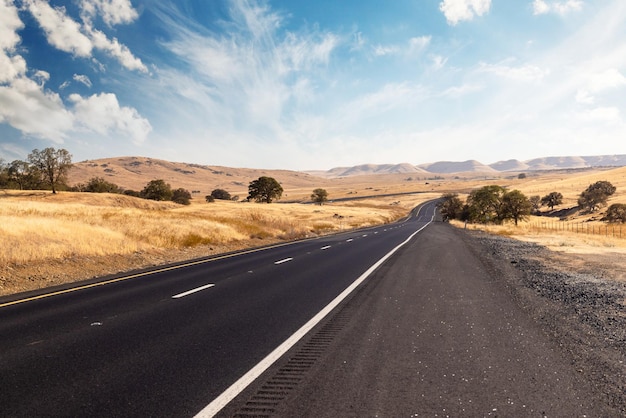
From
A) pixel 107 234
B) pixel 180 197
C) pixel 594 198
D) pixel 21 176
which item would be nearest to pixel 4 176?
pixel 21 176

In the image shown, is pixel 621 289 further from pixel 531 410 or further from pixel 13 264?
pixel 13 264

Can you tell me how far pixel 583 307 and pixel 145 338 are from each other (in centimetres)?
868

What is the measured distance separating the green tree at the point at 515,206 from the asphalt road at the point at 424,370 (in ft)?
193

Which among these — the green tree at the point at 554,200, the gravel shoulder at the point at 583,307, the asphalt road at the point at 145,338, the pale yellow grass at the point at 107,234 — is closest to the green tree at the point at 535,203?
the green tree at the point at 554,200

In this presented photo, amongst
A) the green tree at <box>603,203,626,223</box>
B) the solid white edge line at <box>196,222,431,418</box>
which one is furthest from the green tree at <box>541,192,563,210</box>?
the solid white edge line at <box>196,222,431,418</box>

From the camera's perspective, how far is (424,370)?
15.0 ft

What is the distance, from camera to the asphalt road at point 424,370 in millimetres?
3686

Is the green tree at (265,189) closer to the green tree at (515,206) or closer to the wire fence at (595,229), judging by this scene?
the green tree at (515,206)

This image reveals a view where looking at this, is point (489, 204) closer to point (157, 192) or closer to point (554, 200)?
point (554, 200)

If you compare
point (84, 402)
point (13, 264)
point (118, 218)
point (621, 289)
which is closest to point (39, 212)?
point (118, 218)

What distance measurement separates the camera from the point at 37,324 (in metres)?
6.57

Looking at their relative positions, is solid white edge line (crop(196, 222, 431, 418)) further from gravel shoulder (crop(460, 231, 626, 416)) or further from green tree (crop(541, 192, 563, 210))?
green tree (crop(541, 192, 563, 210))

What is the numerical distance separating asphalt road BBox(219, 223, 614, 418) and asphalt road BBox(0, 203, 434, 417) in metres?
0.65

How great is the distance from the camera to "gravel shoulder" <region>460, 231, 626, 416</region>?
4566mm
